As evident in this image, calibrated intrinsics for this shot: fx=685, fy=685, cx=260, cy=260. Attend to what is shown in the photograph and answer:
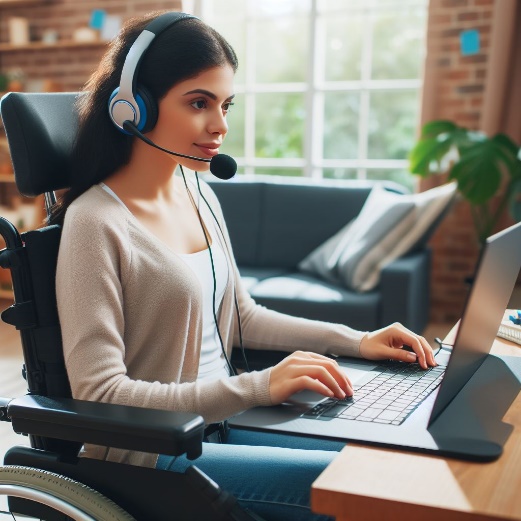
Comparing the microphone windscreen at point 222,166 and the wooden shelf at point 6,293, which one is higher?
the microphone windscreen at point 222,166

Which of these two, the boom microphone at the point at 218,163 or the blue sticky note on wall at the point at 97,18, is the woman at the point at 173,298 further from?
the blue sticky note on wall at the point at 97,18

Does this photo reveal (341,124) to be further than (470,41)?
Yes

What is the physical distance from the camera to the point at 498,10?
3.55m

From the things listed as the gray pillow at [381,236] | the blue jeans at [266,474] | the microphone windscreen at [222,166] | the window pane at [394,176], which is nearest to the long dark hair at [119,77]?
the microphone windscreen at [222,166]

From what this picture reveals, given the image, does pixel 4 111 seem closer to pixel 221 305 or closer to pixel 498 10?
pixel 221 305

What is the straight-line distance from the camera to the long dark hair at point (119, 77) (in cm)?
115

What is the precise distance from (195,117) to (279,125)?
11.9 feet

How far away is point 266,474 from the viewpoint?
3.32 feet

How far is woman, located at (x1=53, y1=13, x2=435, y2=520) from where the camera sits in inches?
38.9

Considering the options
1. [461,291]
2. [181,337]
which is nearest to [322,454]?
[181,337]

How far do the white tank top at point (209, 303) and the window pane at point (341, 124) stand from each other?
3.29 meters

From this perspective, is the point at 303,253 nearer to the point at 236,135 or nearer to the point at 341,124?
the point at 341,124

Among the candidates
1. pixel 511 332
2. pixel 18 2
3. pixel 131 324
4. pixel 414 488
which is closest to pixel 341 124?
pixel 18 2

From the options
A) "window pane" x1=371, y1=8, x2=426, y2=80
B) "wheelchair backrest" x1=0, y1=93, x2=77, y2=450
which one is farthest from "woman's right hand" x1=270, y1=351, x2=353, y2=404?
"window pane" x1=371, y1=8, x2=426, y2=80
